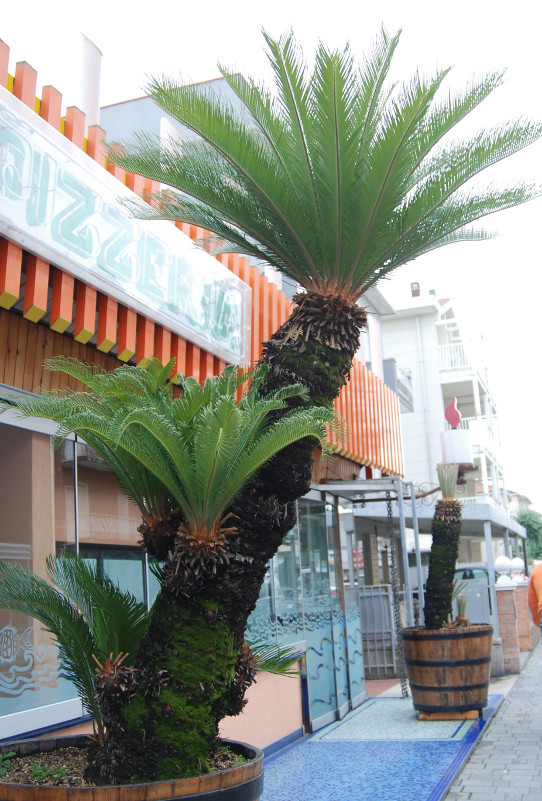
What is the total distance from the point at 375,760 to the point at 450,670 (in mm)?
1859

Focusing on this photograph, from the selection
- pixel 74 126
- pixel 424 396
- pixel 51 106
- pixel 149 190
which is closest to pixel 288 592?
pixel 149 190

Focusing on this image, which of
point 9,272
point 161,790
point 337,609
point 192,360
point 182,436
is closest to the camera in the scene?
point 161,790

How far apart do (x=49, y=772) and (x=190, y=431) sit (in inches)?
73.3

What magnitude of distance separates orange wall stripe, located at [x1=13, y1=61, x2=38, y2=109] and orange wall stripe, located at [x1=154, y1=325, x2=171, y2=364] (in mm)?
2087

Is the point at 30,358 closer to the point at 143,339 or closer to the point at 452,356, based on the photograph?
the point at 143,339

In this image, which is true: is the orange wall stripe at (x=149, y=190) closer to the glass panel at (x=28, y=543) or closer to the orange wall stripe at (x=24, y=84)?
the orange wall stripe at (x=24, y=84)

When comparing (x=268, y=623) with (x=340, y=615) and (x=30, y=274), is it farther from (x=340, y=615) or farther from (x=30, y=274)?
(x=30, y=274)

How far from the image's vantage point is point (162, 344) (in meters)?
6.55

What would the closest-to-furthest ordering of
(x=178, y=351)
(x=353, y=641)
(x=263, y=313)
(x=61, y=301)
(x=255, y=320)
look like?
(x=61, y=301), (x=178, y=351), (x=255, y=320), (x=263, y=313), (x=353, y=641)

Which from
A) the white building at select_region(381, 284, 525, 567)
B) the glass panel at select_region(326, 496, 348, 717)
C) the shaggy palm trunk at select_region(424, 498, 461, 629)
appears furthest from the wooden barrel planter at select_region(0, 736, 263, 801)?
the white building at select_region(381, 284, 525, 567)

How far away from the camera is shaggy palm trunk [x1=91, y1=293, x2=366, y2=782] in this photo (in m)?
3.62

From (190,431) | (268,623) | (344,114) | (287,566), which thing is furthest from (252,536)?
(287,566)

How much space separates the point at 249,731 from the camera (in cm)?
750

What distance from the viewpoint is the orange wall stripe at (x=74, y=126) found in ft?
18.7
